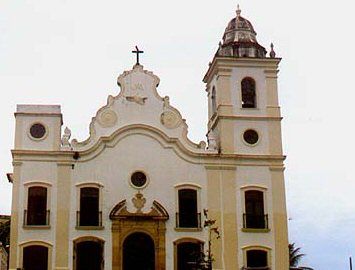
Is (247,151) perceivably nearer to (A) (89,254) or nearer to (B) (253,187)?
(B) (253,187)

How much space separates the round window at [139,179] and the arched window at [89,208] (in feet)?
5.84

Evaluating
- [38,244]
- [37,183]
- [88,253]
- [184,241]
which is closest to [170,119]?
[184,241]

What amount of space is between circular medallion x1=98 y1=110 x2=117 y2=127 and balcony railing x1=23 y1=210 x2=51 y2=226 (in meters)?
4.98

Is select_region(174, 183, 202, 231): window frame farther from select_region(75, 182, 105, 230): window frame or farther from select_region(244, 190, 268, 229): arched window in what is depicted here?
select_region(75, 182, 105, 230): window frame

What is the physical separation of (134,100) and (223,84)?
458 cm

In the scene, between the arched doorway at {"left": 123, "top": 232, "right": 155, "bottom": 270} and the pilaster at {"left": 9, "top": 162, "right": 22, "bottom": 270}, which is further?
the arched doorway at {"left": 123, "top": 232, "right": 155, "bottom": 270}

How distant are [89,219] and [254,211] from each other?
25.8ft

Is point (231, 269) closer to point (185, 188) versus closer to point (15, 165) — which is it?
point (185, 188)

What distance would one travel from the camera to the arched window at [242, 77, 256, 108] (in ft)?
119

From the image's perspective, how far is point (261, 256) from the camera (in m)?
33.8

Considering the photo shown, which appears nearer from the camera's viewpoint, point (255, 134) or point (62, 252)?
point (62, 252)

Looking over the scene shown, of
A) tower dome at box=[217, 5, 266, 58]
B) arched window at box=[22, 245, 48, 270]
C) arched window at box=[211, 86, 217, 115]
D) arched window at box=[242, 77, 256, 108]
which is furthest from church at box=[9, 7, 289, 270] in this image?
arched window at box=[211, 86, 217, 115]

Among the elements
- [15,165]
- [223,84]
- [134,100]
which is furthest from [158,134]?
[15,165]

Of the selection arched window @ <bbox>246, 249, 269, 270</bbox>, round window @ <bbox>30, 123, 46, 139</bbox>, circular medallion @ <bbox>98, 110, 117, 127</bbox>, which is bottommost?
arched window @ <bbox>246, 249, 269, 270</bbox>
